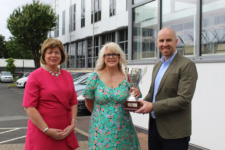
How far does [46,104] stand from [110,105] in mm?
689

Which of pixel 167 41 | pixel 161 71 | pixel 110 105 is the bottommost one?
pixel 110 105

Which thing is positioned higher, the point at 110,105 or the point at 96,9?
the point at 96,9

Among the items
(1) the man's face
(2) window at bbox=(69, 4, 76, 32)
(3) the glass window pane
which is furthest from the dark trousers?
(2) window at bbox=(69, 4, 76, 32)

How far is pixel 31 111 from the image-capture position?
2424mm

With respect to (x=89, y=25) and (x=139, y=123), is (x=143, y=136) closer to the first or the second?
→ (x=139, y=123)

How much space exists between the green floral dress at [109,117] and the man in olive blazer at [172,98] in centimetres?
40

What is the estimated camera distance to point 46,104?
2514 millimetres

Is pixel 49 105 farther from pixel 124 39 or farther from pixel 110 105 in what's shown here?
pixel 124 39

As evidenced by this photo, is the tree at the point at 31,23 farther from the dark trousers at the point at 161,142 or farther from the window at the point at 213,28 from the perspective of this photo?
the dark trousers at the point at 161,142

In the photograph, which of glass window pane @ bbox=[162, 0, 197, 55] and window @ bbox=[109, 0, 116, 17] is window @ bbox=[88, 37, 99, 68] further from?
glass window pane @ bbox=[162, 0, 197, 55]

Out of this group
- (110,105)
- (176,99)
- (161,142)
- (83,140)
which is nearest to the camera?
(176,99)

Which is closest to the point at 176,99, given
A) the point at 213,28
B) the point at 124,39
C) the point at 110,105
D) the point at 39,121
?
the point at 110,105

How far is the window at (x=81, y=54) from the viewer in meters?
25.9

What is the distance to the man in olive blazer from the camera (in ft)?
6.88
